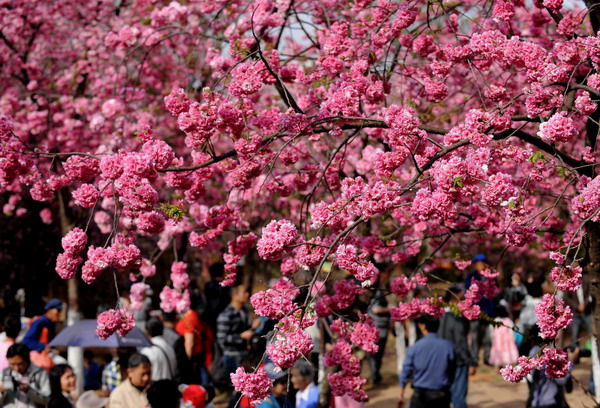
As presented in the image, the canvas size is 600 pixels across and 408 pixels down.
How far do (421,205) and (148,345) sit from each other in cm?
499

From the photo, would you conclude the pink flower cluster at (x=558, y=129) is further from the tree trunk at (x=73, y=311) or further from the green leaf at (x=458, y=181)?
the tree trunk at (x=73, y=311)

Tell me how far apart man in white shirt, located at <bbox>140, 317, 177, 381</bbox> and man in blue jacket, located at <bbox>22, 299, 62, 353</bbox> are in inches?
45.8

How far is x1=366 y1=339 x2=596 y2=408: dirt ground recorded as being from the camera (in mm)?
13477

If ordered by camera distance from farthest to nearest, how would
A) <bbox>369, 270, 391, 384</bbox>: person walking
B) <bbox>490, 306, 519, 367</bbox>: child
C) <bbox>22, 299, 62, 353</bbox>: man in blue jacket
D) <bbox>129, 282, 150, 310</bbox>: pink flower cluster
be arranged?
<bbox>490, 306, 519, 367</bbox>: child
<bbox>369, 270, 391, 384</bbox>: person walking
<bbox>129, 282, 150, 310</bbox>: pink flower cluster
<bbox>22, 299, 62, 353</bbox>: man in blue jacket

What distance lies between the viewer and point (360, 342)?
6086 mm

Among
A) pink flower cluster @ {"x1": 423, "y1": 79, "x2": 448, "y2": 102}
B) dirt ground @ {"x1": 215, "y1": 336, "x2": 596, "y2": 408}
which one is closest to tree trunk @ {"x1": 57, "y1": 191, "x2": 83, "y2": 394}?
dirt ground @ {"x1": 215, "y1": 336, "x2": 596, "y2": 408}

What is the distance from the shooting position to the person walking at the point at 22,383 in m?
7.33

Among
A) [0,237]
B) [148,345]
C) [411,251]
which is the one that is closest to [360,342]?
[411,251]

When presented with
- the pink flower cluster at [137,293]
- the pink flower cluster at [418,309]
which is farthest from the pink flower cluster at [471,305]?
the pink flower cluster at [137,293]

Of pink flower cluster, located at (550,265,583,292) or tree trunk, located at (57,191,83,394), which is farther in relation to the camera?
tree trunk, located at (57,191,83,394)

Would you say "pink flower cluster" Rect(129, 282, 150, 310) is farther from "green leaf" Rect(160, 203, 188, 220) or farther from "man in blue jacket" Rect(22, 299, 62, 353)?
"green leaf" Rect(160, 203, 188, 220)

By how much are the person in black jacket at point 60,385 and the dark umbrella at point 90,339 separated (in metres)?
0.74

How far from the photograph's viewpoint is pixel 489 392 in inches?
582

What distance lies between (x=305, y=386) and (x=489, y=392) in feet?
27.6
